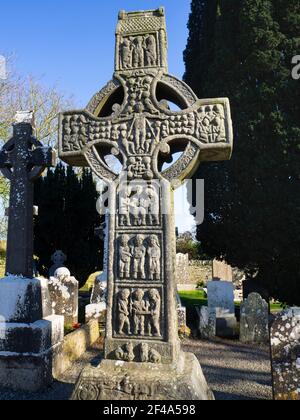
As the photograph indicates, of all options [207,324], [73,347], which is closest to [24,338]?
[73,347]

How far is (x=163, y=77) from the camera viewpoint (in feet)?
11.1

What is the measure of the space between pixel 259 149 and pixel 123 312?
742cm

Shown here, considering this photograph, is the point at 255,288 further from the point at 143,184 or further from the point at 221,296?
the point at 143,184

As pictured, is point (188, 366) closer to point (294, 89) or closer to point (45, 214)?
point (294, 89)

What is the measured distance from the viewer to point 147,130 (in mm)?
3332

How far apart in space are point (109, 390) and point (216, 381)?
277cm

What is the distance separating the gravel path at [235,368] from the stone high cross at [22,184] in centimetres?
329

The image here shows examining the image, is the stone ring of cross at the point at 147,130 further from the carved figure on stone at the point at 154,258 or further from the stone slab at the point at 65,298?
the stone slab at the point at 65,298

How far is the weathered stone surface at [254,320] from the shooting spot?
24.8 ft

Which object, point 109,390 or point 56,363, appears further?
point 56,363

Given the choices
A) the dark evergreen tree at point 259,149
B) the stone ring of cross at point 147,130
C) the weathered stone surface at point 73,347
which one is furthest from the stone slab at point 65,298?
the stone ring of cross at point 147,130

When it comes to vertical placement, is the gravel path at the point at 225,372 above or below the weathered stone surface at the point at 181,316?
below

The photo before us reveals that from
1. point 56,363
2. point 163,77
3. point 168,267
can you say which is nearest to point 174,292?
point 168,267

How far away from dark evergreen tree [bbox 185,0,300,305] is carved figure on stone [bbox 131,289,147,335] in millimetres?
6329
